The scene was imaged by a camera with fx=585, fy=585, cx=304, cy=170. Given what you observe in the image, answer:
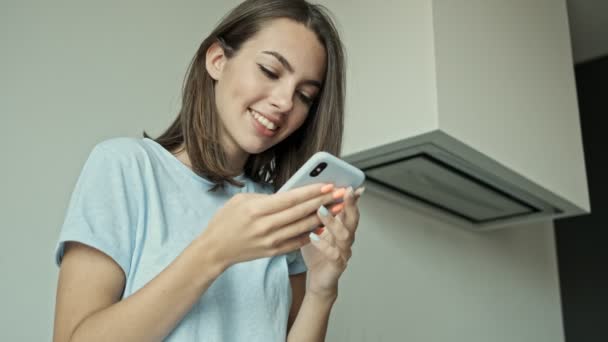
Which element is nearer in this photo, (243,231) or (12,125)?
(243,231)

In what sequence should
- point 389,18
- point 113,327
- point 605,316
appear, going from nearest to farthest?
point 113,327
point 389,18
point 605,316

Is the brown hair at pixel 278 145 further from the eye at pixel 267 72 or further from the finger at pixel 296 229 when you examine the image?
the finger at pixel 296 229

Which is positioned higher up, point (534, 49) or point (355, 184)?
point (534, 49)

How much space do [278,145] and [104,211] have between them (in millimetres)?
351

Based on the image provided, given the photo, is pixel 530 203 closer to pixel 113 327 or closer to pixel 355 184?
pixel 355 184

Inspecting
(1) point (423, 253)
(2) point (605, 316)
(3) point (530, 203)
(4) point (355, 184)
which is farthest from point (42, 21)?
(2) point (605, 316)

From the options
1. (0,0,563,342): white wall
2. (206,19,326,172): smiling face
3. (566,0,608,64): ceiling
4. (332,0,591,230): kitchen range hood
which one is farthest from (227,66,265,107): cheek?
(566,0,608,64): ceiling

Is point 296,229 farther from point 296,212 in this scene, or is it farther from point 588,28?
point 588,28

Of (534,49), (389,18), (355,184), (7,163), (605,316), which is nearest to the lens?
(355,184)

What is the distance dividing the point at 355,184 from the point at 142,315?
0.31 meters

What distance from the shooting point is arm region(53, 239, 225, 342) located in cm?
61

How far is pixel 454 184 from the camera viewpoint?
1.70 m

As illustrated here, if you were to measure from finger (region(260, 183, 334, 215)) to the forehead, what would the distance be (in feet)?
0.74

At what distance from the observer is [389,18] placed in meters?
1.46
